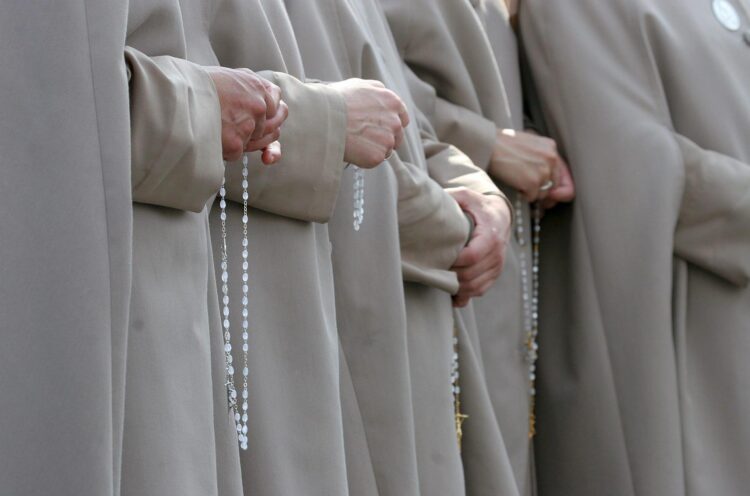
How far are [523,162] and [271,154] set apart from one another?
1.18 m

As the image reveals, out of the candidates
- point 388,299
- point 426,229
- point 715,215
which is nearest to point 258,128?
point 388,299

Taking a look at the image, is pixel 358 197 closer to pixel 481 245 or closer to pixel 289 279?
pixel 289 279

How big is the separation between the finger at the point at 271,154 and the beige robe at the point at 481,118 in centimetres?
98

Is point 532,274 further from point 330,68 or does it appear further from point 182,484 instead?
point 182,484

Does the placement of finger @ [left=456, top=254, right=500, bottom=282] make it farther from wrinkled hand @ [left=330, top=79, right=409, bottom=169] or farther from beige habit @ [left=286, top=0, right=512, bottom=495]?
wrinkled hand @ [left=330, top=79, right=409, bottom=169]

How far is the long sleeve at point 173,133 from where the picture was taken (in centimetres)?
163

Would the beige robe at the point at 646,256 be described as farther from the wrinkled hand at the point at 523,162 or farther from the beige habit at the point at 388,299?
the beige habit at the point at 388,299

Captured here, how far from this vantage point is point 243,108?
69.9 inches

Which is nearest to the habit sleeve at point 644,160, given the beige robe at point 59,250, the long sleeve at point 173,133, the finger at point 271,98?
the finger at point 271,98

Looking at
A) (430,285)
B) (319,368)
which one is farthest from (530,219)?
(319,368)

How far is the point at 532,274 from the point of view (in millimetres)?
3084

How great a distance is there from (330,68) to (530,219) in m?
0.90

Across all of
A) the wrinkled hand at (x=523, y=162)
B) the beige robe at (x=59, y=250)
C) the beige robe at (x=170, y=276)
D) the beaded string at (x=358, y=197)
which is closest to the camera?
the beige robe at (x=59, y=250)

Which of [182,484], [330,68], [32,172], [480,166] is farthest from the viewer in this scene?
[480,166]
